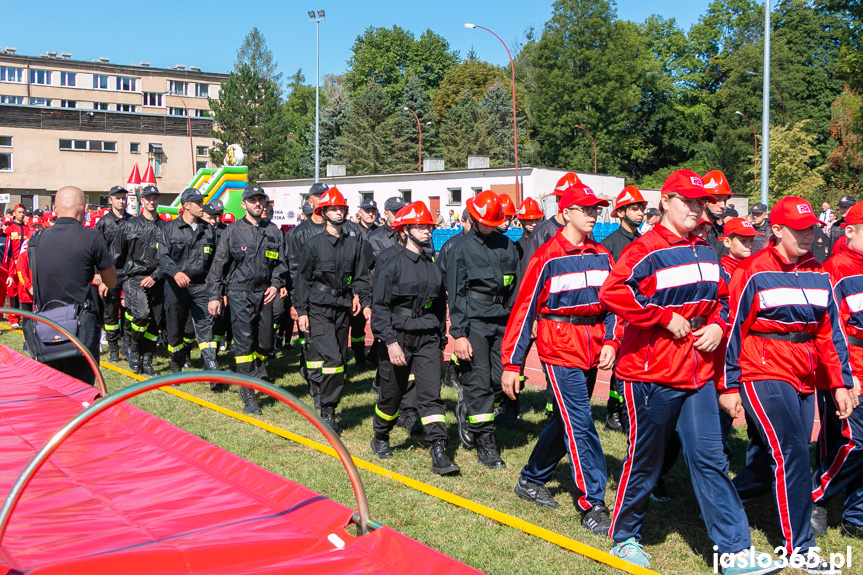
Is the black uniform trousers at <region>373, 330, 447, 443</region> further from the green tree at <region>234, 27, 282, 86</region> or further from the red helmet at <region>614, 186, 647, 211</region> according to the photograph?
the green tree at <region>234, 27, 282, 86</region>

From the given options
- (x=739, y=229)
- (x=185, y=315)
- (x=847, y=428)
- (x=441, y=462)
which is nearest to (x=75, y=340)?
(x=441, y=462)

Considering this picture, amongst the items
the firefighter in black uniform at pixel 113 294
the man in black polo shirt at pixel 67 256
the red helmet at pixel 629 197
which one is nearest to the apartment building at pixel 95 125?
the firefighter in black uniform at pixel 113 294

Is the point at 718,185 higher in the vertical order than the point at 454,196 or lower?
lower

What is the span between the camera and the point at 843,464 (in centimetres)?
542

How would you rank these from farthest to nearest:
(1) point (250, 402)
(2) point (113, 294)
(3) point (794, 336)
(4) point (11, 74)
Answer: (4) point (11, 74), (2) point (113, 294), (1) point (250, 402), (3) point (794, 336)

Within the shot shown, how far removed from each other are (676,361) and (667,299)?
37 cm

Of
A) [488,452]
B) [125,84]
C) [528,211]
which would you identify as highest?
[125,84]

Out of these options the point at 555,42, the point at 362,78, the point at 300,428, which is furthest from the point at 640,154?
the point at 300,428

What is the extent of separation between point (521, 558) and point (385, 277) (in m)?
2.88

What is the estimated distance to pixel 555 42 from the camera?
73.4m

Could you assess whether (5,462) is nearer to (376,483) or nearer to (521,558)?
(376,483)

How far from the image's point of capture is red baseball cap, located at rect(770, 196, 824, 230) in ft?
15.8

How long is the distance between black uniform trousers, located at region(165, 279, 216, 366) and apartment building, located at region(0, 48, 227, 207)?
60386 millimetres

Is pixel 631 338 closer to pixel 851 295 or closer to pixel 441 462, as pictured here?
pixel 851 295
